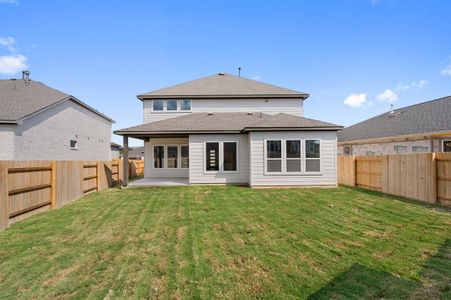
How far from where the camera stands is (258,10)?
43.7 ft

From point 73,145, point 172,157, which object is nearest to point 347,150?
point 172,157

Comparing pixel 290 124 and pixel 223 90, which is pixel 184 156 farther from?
pixel 290 124

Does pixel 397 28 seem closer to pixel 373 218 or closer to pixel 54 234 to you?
pixel 373 218

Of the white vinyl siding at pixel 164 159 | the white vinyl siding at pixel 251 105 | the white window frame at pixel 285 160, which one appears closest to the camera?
the white window frame at pixel 285 160

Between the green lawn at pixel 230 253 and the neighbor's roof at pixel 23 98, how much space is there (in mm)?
8103

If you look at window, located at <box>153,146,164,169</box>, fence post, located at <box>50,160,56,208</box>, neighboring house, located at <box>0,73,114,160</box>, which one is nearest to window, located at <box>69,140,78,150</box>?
neighboring house, located at <box>0,73,114,160</box>

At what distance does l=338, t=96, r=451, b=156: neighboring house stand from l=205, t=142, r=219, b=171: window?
13374mm

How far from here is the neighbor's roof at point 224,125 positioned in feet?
41.7

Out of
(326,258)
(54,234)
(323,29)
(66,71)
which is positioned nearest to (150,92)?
(66,71)

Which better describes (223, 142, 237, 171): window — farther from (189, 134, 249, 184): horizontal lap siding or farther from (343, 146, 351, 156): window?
(343, 146, 351, 156): window

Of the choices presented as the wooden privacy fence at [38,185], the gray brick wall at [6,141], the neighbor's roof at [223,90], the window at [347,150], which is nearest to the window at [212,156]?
the neighbor's roof at [223,90]

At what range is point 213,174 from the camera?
1383 centimetres

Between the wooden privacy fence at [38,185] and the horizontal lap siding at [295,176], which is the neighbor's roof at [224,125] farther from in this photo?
the wooden privacy fence at [38,185]

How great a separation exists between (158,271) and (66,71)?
53.4 feet
